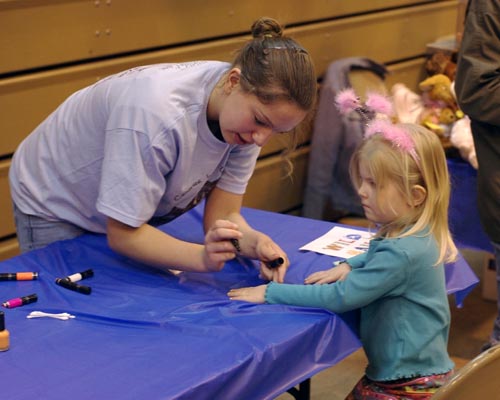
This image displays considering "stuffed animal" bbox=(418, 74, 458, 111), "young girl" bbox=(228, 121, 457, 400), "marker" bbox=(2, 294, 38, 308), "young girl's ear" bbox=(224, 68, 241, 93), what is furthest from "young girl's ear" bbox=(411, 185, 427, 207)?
"stuffed animal" bbox=(418, 74, 458, 111)

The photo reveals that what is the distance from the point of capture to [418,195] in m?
1.81

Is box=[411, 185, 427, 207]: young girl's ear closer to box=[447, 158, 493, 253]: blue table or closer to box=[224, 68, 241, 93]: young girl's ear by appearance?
box=[224, 68, 241, 93]: young girl's ear

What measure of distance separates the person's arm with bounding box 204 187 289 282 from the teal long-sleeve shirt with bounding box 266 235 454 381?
0.45 ft

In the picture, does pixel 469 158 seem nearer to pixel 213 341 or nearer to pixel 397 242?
pixel 397 242

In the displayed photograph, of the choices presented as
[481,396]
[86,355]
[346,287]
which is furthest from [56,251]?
[481,396]

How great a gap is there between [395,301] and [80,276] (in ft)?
2.31

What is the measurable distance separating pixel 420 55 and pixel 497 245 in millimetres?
3031

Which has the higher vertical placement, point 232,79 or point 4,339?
point 232,79

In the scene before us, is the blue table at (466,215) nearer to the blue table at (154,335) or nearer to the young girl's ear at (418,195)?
the blue table at (154,335)

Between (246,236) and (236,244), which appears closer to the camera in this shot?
(236,244)

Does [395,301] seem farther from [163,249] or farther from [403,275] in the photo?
[163,249]

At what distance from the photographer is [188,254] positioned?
1854mm

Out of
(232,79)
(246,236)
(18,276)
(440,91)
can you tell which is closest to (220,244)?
(246,236)

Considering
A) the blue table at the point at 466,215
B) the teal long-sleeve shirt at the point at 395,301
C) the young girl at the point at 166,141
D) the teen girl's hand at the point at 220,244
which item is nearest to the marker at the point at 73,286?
the young girl at the point at 166,141
